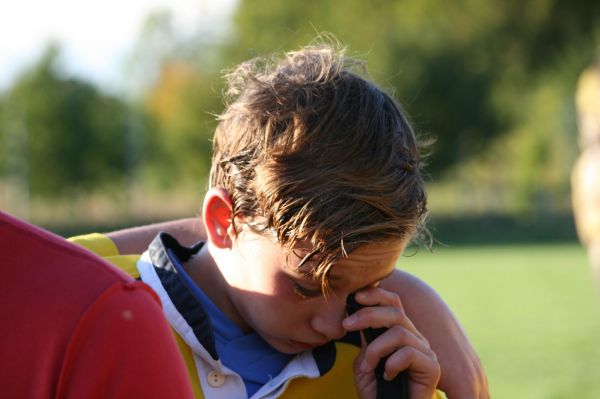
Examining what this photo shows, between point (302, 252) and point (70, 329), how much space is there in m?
1.14

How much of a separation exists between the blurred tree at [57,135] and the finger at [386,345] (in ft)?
129

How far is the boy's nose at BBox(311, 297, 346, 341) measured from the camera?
7.84 feet

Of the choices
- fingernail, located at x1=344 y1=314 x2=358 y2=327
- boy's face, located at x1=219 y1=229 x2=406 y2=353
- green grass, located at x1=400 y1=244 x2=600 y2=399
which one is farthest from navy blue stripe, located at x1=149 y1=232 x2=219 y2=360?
green grass, located at x1=400 y1=244 x2=600 y2=399

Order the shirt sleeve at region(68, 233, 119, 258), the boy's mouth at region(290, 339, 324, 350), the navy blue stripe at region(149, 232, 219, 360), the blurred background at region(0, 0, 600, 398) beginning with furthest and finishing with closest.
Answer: the blurred background at region(0, 0, 600, 398)
the shirt sleeve at region(68, 233, 119, 258)
the boy's mouth at region(290, 339, 324, 350)
the navy blue stripe at region(149, 232, 219, 360)

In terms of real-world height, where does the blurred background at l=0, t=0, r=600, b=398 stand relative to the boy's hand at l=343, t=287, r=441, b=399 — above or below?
below

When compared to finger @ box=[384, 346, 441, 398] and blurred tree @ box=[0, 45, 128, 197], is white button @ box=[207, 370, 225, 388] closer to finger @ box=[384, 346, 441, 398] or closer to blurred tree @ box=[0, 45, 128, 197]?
finger @ box=[384, 346, 441, 398]

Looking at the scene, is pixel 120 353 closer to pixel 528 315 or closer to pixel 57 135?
pixel 528 315

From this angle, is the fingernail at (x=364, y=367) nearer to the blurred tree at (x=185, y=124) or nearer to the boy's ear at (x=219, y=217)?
the boy's ear at (x=219, y=217)

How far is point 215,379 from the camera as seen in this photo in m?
2.36

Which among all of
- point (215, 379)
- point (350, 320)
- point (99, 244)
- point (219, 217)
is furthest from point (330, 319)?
point (99, 244)

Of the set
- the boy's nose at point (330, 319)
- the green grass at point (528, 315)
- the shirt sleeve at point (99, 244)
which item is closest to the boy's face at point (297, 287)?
the boy's nose at point (330, 319)

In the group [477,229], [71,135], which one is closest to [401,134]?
[477,229]

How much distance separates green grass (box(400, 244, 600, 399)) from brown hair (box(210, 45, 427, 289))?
245cm

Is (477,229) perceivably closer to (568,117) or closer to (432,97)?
(432,97)
